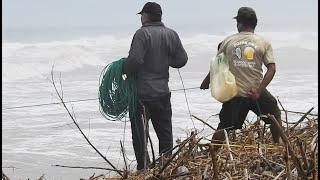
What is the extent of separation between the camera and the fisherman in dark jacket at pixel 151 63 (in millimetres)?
5316

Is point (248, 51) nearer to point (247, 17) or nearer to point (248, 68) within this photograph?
point (248, 68)

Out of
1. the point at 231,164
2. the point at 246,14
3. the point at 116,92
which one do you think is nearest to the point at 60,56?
the point at 116,92

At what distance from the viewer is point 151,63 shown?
5391 millimetres

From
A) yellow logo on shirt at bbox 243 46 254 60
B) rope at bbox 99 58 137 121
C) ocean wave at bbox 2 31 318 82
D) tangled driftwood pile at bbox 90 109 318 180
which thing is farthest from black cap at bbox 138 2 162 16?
ocean wave at bbox 2 31 318 82

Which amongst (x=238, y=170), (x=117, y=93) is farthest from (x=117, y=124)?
(x=238, y=170)

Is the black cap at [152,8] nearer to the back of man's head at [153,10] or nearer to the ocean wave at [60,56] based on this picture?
the back of man's head at [153,10]

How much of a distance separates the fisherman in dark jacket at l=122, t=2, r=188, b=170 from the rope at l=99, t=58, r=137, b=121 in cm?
7

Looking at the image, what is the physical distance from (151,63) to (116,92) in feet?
1.50

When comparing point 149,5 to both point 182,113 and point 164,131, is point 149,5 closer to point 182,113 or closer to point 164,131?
point 164,131

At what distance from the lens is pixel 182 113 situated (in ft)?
34.1

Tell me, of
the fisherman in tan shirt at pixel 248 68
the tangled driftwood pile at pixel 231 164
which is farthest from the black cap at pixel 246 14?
the tangled driftwood pile at pixel 231 164

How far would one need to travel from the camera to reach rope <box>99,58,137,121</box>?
5.52 metres

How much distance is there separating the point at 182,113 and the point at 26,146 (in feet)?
8.78

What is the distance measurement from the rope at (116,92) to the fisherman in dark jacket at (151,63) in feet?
0.24
